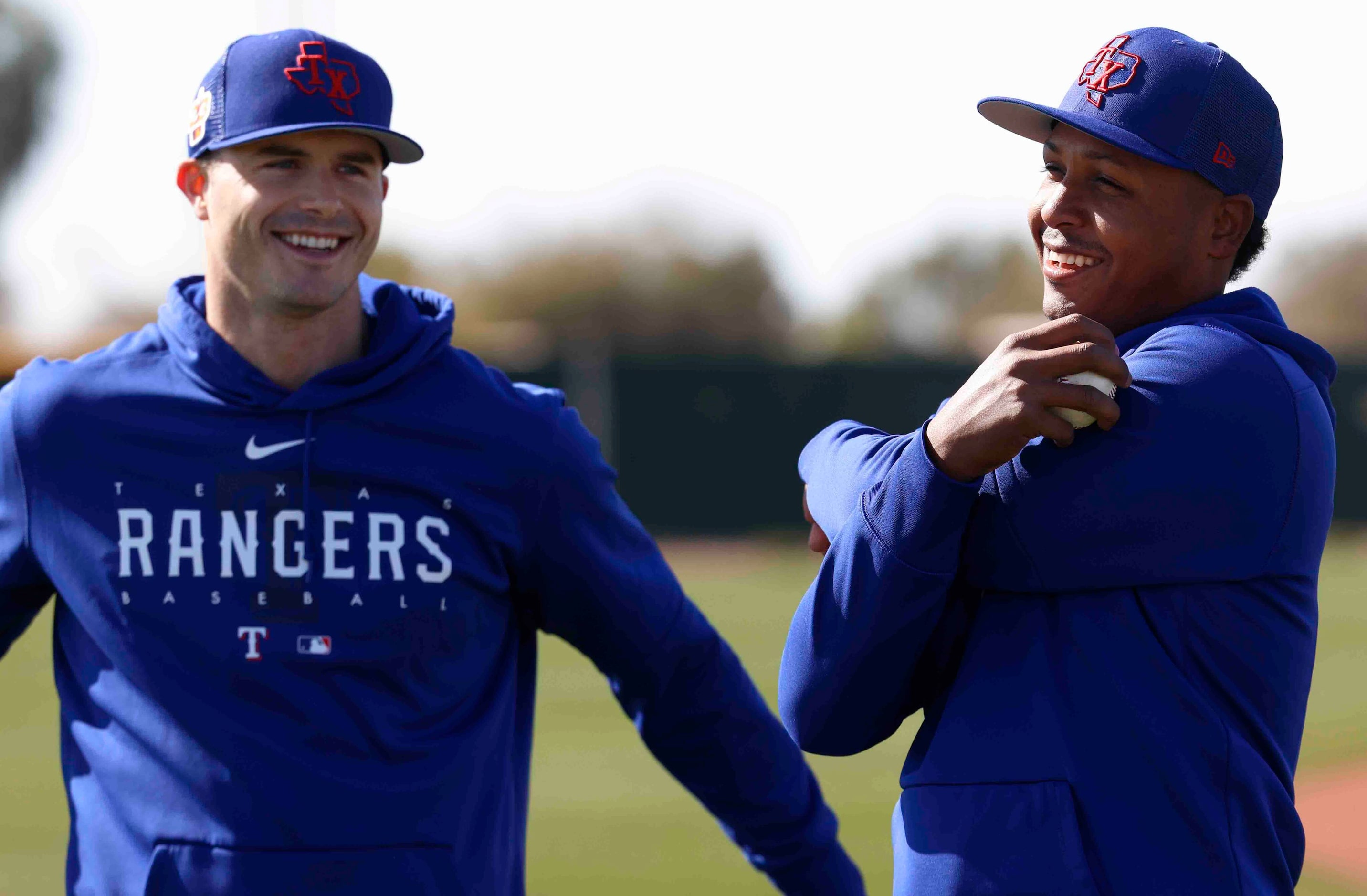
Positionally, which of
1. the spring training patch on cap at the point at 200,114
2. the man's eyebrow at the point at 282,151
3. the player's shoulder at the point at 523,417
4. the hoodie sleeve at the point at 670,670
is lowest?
the hoodie sleeve at the point at 670,670

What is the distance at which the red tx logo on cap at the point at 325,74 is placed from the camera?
2748mm

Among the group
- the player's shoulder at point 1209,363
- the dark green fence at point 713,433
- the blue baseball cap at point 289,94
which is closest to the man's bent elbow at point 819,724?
the player's shoulder at point 1209,363

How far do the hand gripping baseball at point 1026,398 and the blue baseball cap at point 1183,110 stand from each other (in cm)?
28

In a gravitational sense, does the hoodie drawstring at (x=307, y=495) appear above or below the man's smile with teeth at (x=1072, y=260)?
below

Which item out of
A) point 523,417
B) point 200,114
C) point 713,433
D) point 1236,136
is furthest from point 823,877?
point 713,433

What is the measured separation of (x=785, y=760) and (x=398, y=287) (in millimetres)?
1178

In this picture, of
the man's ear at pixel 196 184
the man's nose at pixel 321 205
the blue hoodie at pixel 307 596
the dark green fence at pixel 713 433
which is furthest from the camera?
the dark green fence at pixel 713 433

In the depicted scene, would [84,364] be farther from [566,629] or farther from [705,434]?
[705,434]

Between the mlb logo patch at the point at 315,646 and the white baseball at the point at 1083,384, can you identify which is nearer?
the white baseball at the point at 1083,384

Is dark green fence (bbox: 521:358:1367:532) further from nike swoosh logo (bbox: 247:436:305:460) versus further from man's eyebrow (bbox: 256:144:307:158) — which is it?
nike swoosh logo (bbox: 247:436:305:460)

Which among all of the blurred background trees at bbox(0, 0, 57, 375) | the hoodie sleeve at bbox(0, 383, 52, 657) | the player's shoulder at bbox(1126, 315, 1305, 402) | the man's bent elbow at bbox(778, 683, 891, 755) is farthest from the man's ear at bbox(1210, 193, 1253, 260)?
the blurred background trees at bbox(0, 0, 57, 375)

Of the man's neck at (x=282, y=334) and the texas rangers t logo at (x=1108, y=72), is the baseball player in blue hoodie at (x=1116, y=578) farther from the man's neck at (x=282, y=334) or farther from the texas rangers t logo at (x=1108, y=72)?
the man's neck at (x=282, y=334)

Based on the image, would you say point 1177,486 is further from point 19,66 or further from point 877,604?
point 19,66

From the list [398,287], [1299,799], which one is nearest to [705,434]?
[1299,799]
